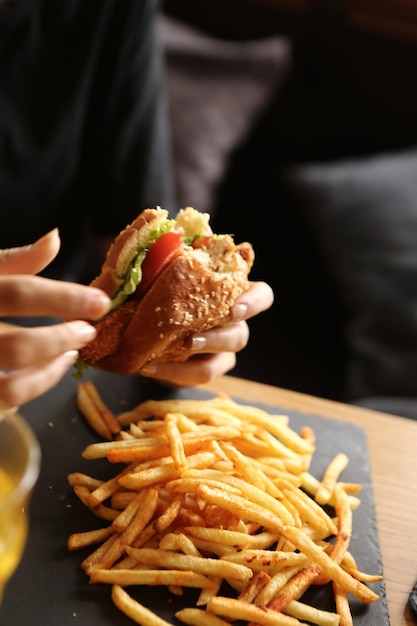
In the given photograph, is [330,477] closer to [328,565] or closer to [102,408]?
[328,565]

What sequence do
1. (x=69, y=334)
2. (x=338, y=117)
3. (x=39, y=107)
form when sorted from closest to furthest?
(x=69, y=334) < (x=39, y=107) < (x=338, y=117)

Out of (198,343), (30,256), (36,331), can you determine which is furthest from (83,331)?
(198,343)

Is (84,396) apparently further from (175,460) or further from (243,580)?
(243,580)

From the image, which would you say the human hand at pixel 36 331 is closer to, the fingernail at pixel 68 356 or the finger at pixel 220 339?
the fingernail at pixel 68 356

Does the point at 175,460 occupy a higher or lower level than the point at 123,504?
higher

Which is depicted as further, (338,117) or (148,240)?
(338,117)

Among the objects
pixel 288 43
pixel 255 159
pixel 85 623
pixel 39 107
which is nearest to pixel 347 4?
pixel 288 43

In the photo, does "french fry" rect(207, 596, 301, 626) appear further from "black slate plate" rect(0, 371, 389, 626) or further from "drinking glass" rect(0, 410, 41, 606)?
"drinking glass" rect(0, 410, 41, 606)
